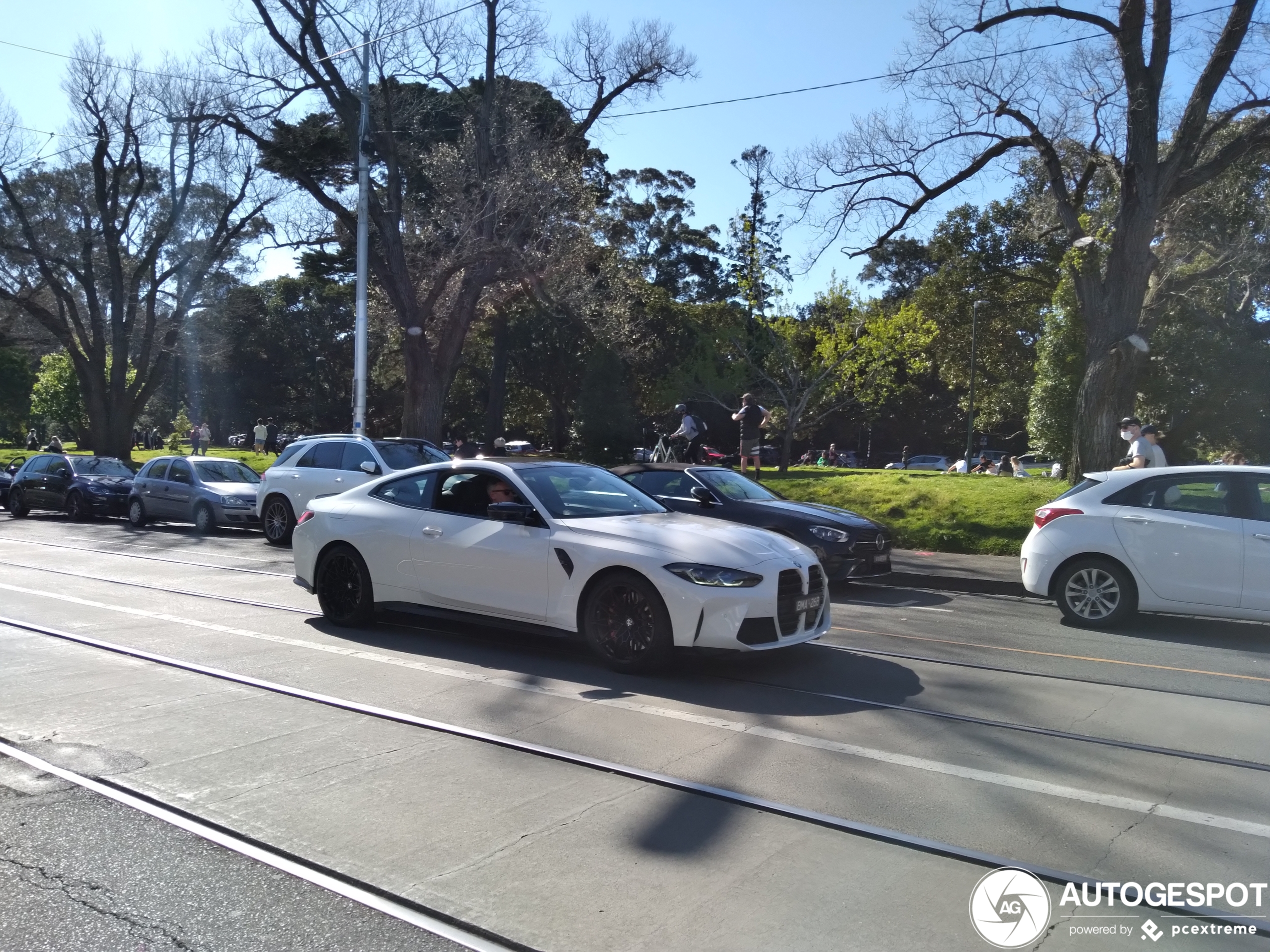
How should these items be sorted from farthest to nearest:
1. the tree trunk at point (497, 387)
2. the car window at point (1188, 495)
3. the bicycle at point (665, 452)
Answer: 1. the tree trunk at point (497, 387)
2. the bicycle at point (665, 452)
3. the car window at point (1188, 495)

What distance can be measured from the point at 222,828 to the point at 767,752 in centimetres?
272

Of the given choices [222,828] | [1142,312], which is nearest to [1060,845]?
[222,828]

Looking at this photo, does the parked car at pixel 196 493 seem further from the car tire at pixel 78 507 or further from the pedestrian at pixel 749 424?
the pedestrian at pixel 749 424

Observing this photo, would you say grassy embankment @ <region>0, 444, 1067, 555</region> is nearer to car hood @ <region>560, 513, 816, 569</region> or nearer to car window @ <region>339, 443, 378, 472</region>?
car window @ <region>339, 443, 378, 472</region>

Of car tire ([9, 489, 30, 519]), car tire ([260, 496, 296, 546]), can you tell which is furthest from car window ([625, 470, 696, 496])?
car tire ([9, 489, 30, 519])

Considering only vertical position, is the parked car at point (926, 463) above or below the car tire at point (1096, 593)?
above

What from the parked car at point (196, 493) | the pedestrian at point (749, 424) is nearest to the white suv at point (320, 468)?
the parked car at point (196, 493)

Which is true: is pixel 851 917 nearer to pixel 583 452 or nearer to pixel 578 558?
pixel 578 558

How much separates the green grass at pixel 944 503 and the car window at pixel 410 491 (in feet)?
31.2

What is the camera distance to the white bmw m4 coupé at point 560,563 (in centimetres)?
699

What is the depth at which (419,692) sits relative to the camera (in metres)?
6.86

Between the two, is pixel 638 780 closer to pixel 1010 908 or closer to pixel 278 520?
pixel 1010 908

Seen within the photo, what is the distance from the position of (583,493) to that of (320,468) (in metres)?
9.43

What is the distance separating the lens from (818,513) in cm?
1204
